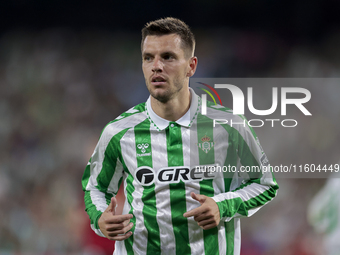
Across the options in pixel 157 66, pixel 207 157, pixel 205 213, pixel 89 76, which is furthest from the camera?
pixel 89 76

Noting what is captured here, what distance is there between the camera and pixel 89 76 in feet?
8.65

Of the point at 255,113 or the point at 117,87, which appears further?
the point at 117,87

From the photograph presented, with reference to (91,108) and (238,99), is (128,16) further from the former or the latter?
(238,99)

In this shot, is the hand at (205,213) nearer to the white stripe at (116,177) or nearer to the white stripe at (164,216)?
the white stripe at (164,216)

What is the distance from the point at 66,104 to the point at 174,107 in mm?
1503

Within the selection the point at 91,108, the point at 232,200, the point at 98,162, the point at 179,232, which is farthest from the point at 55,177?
the point at 232,200

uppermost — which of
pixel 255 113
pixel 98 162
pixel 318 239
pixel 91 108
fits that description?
pixel 91 108

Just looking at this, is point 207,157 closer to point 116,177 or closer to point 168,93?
point 168,93

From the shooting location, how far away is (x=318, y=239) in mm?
2398

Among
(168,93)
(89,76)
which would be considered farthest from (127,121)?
(89,76)

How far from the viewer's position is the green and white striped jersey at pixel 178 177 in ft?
4.39

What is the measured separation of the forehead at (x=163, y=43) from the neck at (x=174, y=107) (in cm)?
19

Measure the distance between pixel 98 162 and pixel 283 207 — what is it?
1576 mm

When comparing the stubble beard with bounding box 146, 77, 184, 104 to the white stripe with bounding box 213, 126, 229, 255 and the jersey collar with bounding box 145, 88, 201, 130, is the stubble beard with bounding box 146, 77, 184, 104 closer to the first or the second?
the jersey collar with bounding box 145, 88, 201, 130
